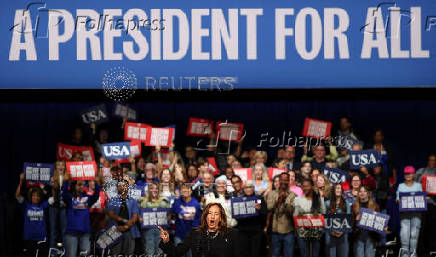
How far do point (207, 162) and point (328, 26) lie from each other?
3.31 metres

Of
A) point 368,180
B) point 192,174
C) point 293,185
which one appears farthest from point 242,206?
point 368,180

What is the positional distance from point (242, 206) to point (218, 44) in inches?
107

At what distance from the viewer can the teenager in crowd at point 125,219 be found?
12.1 meters

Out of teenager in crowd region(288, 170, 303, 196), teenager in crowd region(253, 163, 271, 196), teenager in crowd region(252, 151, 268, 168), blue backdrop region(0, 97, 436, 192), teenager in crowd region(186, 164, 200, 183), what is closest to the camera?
teenager in crowd region(288, 170, 303, 196)

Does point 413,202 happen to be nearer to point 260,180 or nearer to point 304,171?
point 304,171

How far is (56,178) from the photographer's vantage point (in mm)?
12906

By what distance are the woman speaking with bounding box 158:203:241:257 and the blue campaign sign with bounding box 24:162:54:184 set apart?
17.2 ft

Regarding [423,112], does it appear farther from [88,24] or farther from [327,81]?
[88,24]

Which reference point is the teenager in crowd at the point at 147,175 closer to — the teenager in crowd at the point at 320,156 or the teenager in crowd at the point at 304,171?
the teenager in crowd at the point at 304,171

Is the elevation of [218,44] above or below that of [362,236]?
above

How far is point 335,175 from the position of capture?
12.7 m

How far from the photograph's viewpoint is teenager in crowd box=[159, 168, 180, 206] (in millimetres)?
12430

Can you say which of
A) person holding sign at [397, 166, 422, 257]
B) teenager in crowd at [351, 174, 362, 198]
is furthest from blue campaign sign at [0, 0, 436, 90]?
person holding sign at [397, 166, 422, 257]

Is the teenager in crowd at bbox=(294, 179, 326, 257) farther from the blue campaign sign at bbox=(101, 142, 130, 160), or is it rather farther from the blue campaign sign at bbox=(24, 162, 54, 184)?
the blue campaign sign at bbox=(24, 162, 54, 184)
